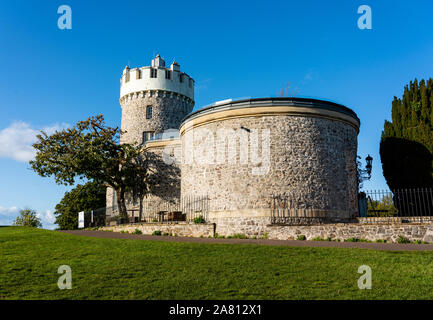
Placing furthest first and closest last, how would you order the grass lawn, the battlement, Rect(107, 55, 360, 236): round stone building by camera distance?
the battlement, Rect(107, 55, 360, 236): round stone building, the grass lawn

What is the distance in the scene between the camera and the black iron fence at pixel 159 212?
17.5m

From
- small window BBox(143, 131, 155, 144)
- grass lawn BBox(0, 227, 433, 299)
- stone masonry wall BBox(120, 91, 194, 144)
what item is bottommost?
grass lawn BBox(0, 227, 433, 299)

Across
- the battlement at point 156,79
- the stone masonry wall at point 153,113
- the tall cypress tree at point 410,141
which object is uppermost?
the battlement at point 156,79

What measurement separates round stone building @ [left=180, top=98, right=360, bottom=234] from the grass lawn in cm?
450

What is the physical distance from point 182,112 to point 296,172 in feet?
58.2

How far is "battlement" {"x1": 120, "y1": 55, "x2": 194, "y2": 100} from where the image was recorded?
30.8m

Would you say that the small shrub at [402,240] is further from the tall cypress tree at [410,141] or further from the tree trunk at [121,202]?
the tree trunk at [121,202]

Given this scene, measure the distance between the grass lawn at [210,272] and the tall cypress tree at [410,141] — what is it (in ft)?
34.7

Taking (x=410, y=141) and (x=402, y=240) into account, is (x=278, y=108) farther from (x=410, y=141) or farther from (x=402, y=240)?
(x=410, y=141)

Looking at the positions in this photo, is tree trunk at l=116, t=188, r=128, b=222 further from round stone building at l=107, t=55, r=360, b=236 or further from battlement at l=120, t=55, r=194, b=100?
battlement at l=120, t=55, r=194, b=100

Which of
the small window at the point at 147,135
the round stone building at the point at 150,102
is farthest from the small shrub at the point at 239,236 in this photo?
the small window at the point at 147,135

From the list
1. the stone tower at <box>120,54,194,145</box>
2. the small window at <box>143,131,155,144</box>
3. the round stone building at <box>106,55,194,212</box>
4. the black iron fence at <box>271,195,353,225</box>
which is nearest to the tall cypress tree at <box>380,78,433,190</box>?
the black iron fence at <box>271,195,353,225</box>

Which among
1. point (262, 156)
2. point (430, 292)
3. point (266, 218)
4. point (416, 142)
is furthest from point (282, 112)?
point (430, 292)

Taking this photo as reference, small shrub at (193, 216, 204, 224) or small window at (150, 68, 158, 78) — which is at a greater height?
small window at (150, 68, 158, 78)
